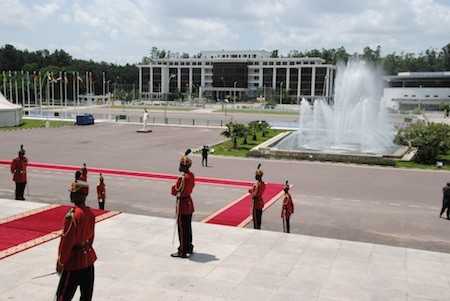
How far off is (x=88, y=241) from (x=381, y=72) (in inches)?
7369

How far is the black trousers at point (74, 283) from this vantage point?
6.82 m

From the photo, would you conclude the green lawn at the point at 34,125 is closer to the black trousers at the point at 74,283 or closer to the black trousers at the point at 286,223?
the black trousers at the point at 286,223

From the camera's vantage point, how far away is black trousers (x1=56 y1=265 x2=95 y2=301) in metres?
6.82

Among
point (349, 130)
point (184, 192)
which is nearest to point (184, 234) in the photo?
point (184, 192)

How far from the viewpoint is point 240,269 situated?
10.1 metres

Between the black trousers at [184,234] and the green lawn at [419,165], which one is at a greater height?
the black trousers at [184,234]

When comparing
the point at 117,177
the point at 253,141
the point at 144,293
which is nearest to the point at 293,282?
the point at 144,293

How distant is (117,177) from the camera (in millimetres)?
25875

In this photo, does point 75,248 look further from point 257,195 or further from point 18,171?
point 18,171

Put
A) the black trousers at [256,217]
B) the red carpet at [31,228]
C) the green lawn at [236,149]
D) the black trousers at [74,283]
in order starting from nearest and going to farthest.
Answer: the black trousers at [74,283]
the red carpet at [31,228]
the black trousers at [256,217]
the green lawn at [236,149]

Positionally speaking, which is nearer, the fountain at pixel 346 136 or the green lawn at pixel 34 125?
the fountain at pixel 346 136

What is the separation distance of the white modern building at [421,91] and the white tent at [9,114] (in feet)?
317

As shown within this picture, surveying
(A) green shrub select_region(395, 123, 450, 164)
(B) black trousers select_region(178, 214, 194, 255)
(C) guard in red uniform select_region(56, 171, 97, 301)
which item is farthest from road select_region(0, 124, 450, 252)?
(C) guard in red uniform select_region(56, 171, 97, 301)

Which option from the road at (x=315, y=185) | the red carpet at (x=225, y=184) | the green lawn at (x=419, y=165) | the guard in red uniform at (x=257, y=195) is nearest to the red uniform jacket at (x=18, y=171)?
the road at (x=315, y=185)
